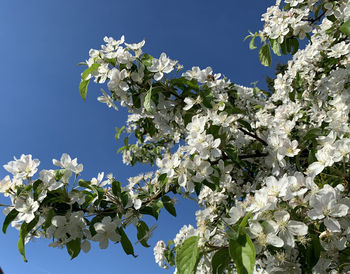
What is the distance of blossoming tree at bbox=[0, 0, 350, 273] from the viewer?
1.40m

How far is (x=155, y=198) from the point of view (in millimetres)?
2029

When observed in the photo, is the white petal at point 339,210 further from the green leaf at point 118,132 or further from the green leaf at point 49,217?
the green leaf at point 118,132

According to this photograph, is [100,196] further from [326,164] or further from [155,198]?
[326,164]

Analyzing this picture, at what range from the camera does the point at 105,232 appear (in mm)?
1692

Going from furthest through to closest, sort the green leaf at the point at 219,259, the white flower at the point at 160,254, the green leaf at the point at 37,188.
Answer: the white flower at the point at 160,254 < the green leaf at the point at 37,188 < the green leaf at the point at 219,259

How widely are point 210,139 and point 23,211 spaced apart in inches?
41.2

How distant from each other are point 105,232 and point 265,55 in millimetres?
2082

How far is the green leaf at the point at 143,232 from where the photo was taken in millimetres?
1925

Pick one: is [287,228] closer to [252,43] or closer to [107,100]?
[107,100]

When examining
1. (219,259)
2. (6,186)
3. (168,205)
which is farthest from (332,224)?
(6,186)

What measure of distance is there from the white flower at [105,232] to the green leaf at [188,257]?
1.31ft

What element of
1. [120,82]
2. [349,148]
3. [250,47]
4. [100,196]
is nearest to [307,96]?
[250,47]

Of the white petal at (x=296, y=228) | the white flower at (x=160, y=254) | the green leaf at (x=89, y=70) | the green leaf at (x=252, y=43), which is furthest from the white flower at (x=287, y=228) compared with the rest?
the white flower at (x=160, y=254)

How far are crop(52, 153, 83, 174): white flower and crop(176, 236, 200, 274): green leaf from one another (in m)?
0.70
